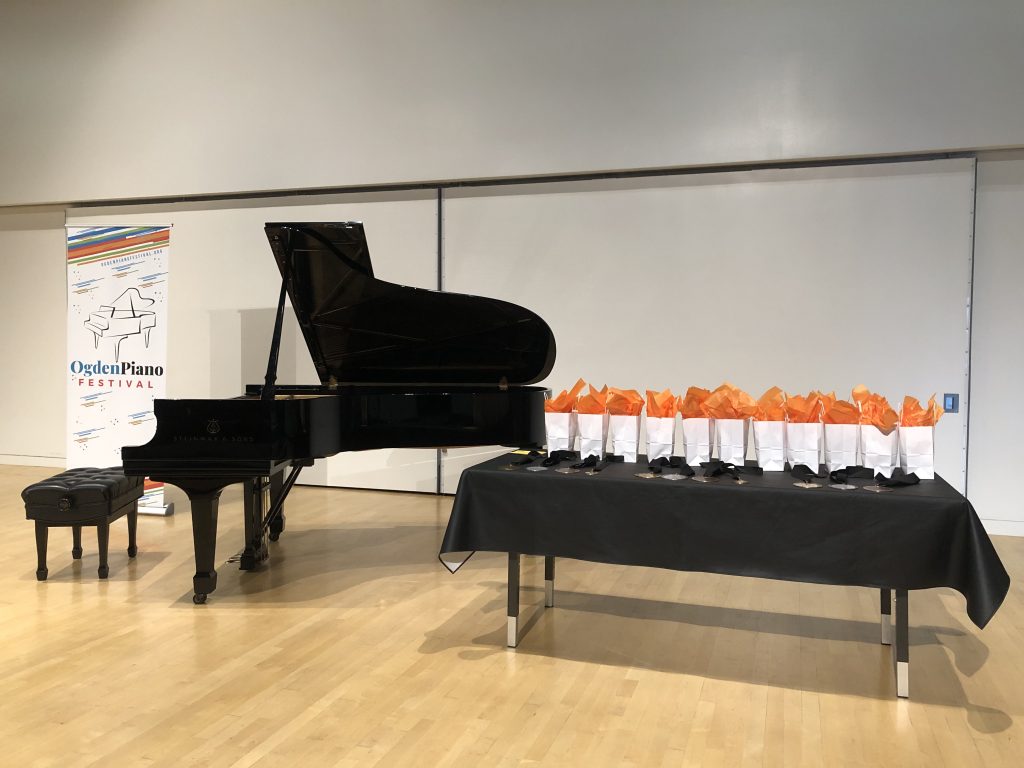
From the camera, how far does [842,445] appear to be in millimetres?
3045

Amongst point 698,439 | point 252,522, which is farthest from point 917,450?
point 252,522

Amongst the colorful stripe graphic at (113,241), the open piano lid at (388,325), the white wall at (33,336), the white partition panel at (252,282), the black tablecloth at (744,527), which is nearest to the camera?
the black tablecloth at (744,527)

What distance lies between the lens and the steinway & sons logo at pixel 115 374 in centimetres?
555

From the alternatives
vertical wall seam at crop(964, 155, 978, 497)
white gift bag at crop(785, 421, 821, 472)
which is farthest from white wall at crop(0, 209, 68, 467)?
vertical wall seam at crop(964, 155, 978, 497)

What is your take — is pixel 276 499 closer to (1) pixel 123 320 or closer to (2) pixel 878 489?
(1) pixel 123 320

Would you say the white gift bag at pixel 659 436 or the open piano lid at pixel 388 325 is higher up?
the open piano lid at pixel 388 325

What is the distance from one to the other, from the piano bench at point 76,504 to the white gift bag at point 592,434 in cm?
255

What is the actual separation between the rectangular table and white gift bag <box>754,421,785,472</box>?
0.07 meters

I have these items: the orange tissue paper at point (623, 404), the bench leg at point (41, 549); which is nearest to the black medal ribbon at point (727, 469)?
the orange tissue paper at point (623, 404)

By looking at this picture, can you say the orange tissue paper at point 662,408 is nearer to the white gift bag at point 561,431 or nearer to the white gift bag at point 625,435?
the white gift bag at point 625,435

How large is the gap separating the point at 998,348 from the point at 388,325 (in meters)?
4.05

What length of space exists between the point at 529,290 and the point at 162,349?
2681 millimetres

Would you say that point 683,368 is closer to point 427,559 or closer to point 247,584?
point 427,559

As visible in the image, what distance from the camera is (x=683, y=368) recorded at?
6.02 meters
